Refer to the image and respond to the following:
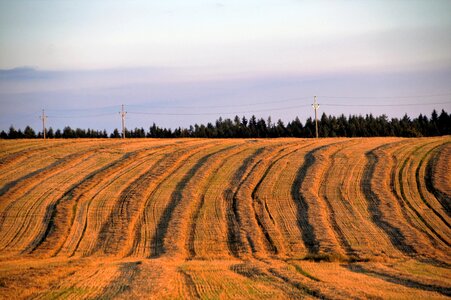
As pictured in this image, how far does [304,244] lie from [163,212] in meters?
9.77

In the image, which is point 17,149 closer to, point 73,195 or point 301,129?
point 73,195

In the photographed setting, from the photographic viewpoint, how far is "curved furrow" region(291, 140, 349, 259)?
1177 inches

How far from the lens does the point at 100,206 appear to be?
3850 cm

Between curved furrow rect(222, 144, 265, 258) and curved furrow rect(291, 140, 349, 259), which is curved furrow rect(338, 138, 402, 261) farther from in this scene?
curved furrow rect(222, 144, 265, 258)

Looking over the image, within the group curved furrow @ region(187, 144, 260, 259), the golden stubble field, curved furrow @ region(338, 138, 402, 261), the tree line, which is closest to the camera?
the golden stubble field

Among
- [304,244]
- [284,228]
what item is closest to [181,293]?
[304,244]

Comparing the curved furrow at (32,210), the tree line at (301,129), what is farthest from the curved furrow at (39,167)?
the tree line at (301,129)

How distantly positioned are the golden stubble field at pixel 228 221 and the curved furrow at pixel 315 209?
11 cm

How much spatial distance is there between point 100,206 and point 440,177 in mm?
22500

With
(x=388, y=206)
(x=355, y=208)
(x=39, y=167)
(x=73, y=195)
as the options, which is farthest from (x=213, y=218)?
(x=39, y=167)

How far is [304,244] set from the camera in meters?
30.7

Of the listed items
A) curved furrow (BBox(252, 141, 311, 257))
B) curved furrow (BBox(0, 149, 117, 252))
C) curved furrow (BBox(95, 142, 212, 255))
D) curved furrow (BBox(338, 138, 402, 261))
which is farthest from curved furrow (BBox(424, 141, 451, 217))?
curved furrow (BBox(0, 149, 117, 252))

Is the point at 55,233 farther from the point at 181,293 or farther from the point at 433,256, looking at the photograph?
the point at 433,256

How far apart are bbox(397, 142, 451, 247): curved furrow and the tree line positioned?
80.5 metres
